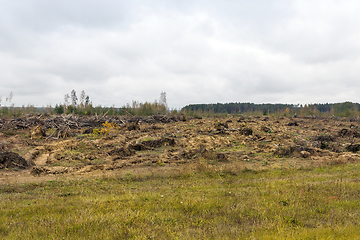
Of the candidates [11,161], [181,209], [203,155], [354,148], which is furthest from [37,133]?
[354,148]

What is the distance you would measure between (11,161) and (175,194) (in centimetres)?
970

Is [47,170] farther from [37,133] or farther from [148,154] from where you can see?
[37,133]

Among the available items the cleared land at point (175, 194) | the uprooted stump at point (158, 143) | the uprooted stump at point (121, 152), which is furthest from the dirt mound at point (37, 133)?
the uprooted stump at point (158, 143)

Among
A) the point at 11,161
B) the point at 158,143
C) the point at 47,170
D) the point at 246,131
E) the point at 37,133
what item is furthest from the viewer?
the point at 246,131

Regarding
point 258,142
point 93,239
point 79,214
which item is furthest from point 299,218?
point 258,142

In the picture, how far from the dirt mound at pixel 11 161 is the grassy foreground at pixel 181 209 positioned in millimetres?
3240

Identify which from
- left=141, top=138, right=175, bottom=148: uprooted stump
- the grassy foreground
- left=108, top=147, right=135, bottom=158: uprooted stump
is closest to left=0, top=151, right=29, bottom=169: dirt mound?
the grassy foreground

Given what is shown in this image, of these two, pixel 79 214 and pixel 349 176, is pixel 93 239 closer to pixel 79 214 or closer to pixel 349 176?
pixel 79 214

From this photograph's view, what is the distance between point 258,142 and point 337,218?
47.3 ft

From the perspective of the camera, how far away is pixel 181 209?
264 inches

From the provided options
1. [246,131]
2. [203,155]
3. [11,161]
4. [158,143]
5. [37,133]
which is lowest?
[11,161]

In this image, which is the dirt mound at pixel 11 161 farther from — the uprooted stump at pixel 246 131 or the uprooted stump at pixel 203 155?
the uprooted stump at pixel 246 131

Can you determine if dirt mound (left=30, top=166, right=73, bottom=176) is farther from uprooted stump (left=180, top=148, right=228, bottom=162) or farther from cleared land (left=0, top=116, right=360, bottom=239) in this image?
uprooted stump (left=180, top=148, right=228, bottom=162)

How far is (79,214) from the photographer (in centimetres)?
613
